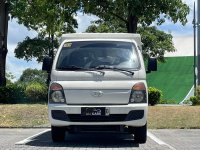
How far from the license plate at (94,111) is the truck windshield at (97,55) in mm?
954

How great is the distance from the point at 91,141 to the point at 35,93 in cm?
1462

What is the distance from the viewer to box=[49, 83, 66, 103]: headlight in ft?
35.3

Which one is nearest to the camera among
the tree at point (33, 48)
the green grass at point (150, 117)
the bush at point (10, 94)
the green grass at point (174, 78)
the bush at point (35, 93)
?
the green grass at point (150, 117)

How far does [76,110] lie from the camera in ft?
35.0

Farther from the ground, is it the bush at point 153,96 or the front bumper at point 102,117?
the front bumper at point 102,117

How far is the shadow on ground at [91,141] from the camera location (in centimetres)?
1098

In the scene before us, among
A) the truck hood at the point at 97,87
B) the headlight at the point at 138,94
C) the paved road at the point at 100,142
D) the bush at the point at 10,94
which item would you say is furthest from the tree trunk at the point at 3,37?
the headlight at the point at 138,94

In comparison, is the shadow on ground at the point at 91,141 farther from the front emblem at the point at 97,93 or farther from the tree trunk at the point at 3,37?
the tree trunk at the point at 3,37

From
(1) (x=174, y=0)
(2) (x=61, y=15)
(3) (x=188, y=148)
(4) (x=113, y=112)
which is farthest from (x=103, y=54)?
(2) (x=61, y=15)

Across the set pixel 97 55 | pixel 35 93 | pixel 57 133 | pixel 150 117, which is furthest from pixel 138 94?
pixel 35 93

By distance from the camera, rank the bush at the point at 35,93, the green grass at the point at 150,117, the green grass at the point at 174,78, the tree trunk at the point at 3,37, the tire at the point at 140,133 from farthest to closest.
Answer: the green grass at the point at 174,78 → the tree trunk at the point at 3,37 → the bush at the point at 35,93 → the green grass at the point at 150,117 → the tire at the point at 140,133

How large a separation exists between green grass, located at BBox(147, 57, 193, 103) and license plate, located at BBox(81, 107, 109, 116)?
45.0 meters

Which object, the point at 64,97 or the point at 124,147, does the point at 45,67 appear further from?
the point at 124,147

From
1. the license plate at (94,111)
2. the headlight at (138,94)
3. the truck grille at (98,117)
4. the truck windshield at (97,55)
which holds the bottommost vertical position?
the truck grille at (98,117)
